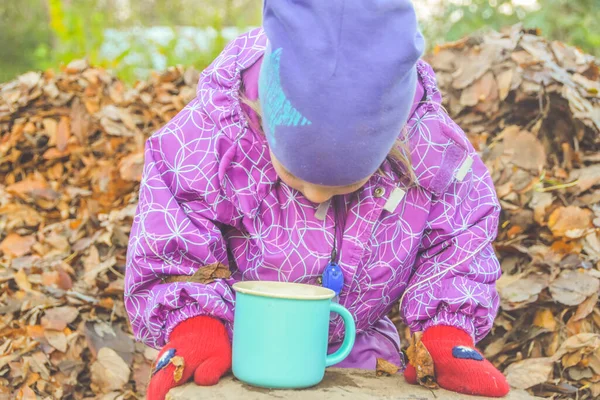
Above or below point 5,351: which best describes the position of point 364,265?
above

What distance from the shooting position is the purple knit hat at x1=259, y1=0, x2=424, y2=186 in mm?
1404

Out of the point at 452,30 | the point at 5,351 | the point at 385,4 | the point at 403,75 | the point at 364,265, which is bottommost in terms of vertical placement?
the point at 5,351

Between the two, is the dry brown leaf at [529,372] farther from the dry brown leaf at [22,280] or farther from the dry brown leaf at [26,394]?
the dry brown leaf at [22,280]

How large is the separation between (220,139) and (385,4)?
1.81ft

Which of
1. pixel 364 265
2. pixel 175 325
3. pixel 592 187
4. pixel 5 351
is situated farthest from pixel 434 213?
pixel 5 351

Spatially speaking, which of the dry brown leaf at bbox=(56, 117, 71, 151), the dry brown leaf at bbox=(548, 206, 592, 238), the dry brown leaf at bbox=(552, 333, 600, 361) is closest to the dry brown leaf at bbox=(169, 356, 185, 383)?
the dry brown leaf at bbox=(552, 333, 600, 361)

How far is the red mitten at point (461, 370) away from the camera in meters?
1.67

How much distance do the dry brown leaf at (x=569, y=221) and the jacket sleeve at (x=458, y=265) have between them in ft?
2.77

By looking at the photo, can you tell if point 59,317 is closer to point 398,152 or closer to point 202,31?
point 398,152

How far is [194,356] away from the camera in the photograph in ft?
5.20

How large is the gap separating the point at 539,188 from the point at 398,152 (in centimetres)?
128

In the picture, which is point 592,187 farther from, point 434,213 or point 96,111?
point 96,111

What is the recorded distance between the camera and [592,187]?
2.85 meters

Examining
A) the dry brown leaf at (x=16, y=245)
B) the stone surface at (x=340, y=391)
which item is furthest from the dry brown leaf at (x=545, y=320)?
the dry brown leaf at (x=16, y=245)
